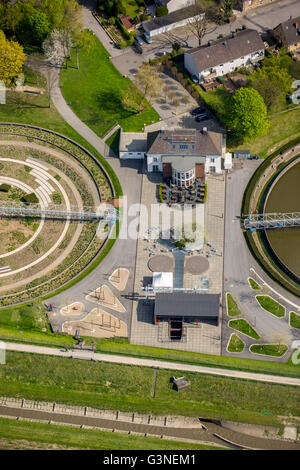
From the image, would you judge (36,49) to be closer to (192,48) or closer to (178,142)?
(192,48)

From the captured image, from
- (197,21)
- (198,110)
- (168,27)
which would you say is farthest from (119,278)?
(168,27)

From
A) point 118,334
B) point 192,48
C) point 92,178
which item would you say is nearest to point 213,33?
point 192,48

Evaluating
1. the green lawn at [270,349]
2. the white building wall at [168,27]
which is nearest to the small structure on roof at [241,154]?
the white building wall at [168,27]

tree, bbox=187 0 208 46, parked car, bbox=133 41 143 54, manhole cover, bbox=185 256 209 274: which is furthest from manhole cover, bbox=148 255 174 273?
tree, bbox=187 0 208 46

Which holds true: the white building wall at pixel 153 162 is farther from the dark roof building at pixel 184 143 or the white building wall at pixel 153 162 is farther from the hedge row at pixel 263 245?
the hedge row at pixel 263 245

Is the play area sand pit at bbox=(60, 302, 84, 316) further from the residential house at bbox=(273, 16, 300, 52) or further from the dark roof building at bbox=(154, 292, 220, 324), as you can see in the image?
the residential house at bbox=(273, 16, 300, 52)

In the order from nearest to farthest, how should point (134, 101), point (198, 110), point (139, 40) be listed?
point (198, 110) < point (134, 101) < point (139, 40)

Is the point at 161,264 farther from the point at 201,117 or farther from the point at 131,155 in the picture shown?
the point at 201,117
